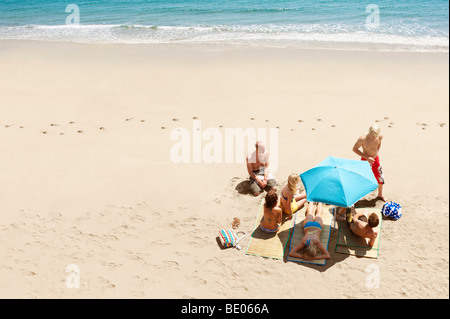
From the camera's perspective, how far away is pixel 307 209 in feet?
22.7

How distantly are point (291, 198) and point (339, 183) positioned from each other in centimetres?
101

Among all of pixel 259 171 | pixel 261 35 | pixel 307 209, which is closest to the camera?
pixel 307 209

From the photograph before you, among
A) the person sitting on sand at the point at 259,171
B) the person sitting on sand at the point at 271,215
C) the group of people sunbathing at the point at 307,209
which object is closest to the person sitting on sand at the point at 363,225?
the group of people sunbathing at the point at 307,209

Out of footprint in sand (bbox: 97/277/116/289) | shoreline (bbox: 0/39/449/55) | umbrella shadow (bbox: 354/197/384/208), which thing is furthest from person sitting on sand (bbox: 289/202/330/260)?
shoreline (bbox: 0/39/449/55)

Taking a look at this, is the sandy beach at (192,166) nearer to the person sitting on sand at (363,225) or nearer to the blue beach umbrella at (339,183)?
the person sitting on sand at (363,225)

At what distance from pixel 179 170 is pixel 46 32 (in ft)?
56.5

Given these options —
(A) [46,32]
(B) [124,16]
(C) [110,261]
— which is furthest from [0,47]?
(C) [110,261]

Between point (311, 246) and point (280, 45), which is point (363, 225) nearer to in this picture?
point (311, 246)

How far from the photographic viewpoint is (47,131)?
33.2ft

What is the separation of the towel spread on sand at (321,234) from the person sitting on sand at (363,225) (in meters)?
0.37

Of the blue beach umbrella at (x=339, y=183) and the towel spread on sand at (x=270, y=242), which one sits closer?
the blue beach umbrella at (x=339, y=183)

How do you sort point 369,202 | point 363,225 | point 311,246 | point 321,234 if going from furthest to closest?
point 369,202
point 321,234
point 363,225
point 311,246

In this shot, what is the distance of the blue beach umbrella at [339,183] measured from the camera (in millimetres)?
5957

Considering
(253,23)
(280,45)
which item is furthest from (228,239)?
(253,23)
